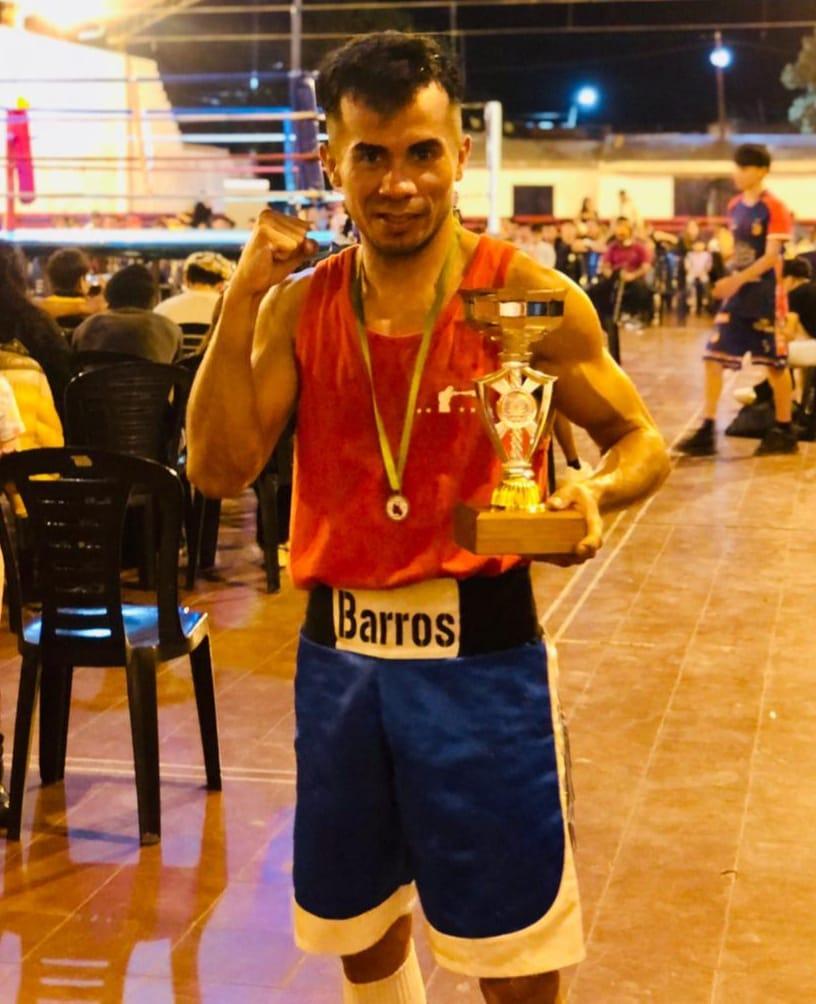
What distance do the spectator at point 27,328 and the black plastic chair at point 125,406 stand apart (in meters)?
0.26

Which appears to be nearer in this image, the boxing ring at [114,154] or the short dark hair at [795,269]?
the short dark hair at [795,269]

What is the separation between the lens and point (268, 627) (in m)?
5.10

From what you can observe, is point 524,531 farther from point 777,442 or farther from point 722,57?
point 722,57

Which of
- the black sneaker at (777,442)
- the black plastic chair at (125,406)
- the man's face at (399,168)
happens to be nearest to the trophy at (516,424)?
the man's face at (399,168)

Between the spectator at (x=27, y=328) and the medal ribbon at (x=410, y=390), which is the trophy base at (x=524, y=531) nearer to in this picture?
the medal ribbon at (x=410, y=390)

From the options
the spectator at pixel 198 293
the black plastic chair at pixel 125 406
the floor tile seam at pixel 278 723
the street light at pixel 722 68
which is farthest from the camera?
the street light at pixel 722 68

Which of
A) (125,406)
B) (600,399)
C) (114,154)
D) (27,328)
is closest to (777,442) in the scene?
(125,406)

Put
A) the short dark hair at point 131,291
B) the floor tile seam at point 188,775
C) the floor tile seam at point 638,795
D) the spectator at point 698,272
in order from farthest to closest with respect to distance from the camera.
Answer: the spectator at point 698,272 < the short dark hair at point 131,291 < the floor tile seam at point 188,775 < the floor tile seam at point 638,795

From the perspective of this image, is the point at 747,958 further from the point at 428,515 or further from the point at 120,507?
the point at 120,507

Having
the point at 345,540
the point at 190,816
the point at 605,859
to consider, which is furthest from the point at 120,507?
the point at 345,540

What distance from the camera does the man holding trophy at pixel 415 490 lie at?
5.99ft

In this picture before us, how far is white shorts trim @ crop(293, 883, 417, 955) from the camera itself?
1956mm

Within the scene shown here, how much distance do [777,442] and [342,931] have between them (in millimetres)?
6991

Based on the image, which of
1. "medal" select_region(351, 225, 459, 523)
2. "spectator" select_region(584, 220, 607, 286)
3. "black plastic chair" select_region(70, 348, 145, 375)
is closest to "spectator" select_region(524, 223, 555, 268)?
"spectator" select_region(584, 220, 607, 286)
